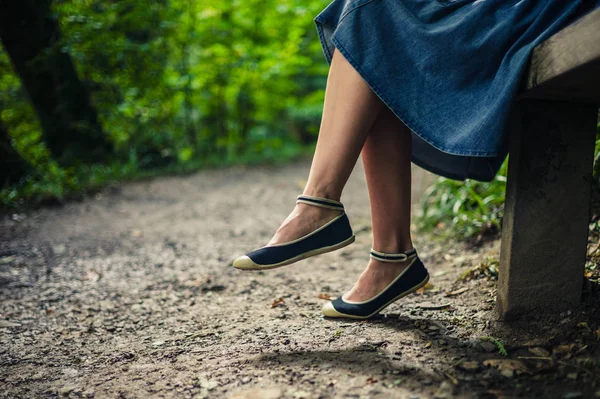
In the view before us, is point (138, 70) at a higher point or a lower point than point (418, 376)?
higher

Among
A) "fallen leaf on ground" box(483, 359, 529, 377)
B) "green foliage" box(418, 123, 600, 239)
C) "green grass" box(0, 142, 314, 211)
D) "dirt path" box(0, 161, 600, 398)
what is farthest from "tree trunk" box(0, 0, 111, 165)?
"fallen leaf on ground" box(483, 359, 529, 377)

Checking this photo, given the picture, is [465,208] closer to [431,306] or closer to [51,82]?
[431,306]

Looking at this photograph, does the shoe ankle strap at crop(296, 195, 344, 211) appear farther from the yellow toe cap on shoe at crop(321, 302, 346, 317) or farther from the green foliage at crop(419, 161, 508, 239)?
the green foliage at crop(419, 161, 508, 239)

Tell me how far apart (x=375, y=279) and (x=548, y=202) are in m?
0.53

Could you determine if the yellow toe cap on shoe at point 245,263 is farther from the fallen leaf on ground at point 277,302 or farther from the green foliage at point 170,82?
the green foliage at point 170,82

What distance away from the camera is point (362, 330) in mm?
1371

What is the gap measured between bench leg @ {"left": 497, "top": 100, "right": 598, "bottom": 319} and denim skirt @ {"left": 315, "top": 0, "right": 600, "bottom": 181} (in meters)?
0.14

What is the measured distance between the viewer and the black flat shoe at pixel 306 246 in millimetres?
1282

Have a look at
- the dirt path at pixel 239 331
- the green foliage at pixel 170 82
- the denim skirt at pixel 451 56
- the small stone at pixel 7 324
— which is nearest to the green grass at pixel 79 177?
the green foliage at pixel 170 82

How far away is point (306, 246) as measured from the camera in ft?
4.35

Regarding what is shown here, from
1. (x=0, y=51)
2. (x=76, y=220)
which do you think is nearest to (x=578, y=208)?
(x=76, y=220)

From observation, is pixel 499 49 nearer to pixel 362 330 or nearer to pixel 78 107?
pixel 362 330

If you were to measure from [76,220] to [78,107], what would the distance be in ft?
5.76

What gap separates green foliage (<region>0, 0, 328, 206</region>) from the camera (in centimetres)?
443
